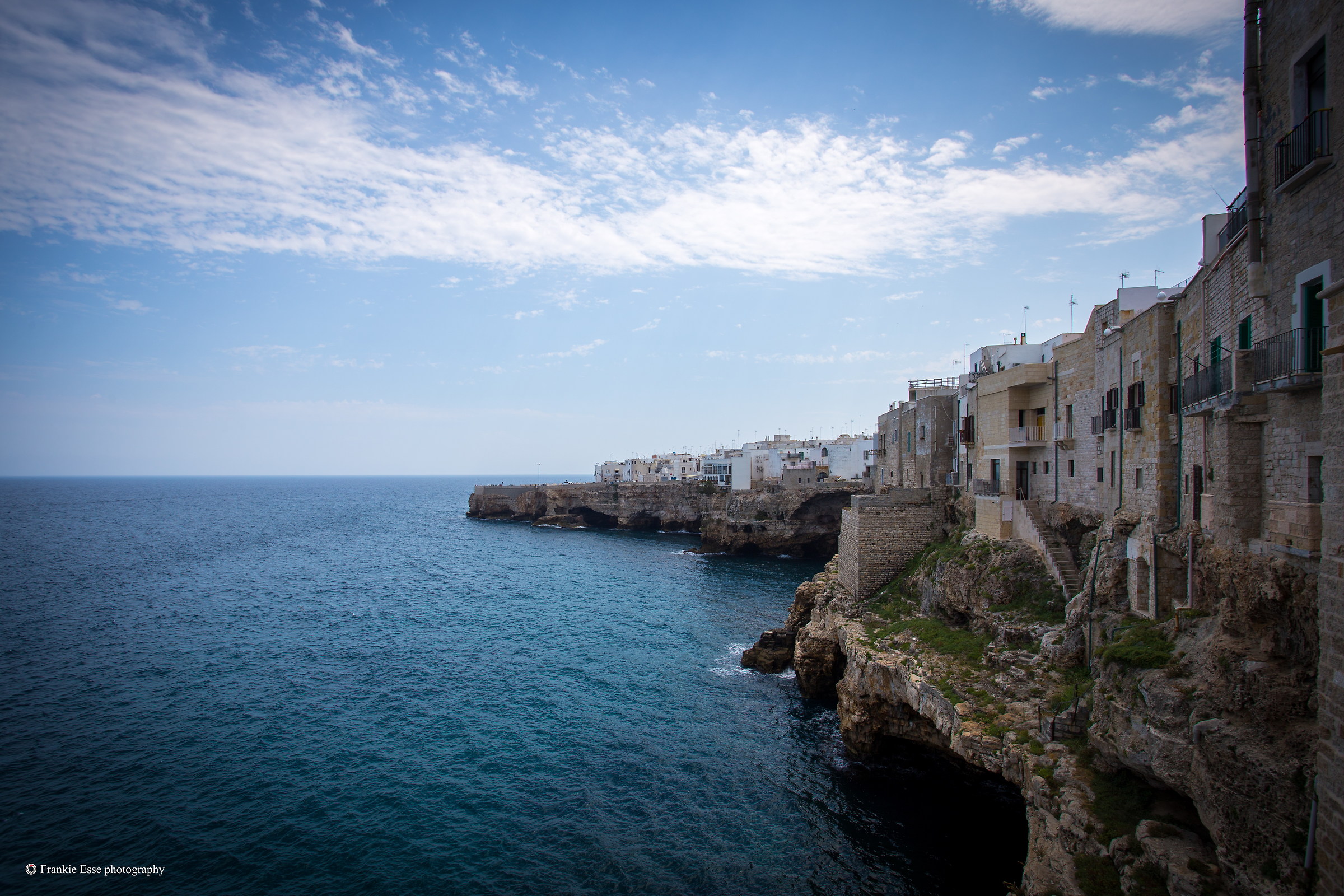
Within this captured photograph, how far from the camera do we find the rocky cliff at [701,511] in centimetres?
7200

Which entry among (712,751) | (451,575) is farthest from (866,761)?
(451,575)

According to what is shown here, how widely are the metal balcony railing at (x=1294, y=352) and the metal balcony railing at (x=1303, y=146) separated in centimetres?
264

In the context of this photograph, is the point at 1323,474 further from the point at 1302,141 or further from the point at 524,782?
the point at 524,782

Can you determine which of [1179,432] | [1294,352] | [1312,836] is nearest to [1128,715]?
[1312,836]

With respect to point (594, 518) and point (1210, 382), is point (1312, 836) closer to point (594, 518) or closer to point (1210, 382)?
point (1210, 382)

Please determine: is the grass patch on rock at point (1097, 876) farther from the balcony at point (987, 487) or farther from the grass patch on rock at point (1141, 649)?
the balcony at point (987, 487)

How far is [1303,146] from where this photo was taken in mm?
10438

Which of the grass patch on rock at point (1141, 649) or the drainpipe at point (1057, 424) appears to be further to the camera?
the drainpipe at point (1057, 424)

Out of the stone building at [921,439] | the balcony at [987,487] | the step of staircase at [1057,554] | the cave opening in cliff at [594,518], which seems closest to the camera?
the step of staircase at [1057,554]

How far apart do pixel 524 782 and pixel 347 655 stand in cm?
1849

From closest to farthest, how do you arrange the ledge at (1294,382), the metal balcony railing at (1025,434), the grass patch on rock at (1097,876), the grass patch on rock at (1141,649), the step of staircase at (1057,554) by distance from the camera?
the ledge at (1294,382) → the grass patch on rock at (1097,876) → the grass patch on rock at (1141,649) → the step of staircase at (1057,554) → the metal balcony railing at (1025,434)

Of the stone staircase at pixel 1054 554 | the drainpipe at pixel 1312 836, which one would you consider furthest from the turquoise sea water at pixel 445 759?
the drainpipe at pixel 1312 836

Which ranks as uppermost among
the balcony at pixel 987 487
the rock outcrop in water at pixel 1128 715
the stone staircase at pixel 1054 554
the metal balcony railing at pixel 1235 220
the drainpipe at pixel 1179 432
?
the metal balcony railing at pixel 1235 220

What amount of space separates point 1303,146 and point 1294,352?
332cm
